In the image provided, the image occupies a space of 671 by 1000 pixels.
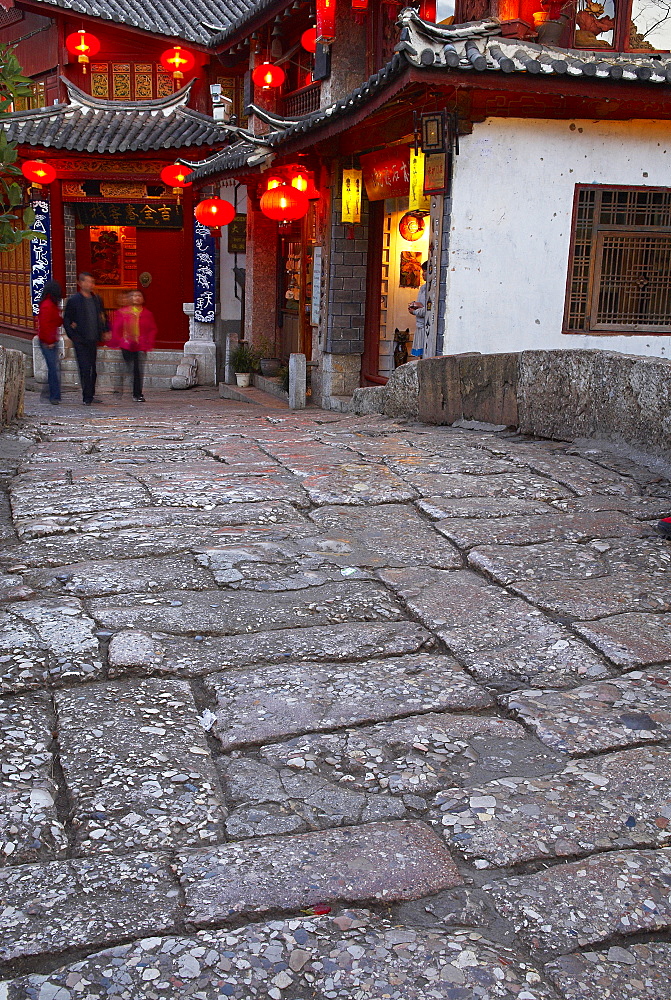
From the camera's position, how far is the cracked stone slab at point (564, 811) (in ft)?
8.64

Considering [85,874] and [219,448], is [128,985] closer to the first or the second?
[85,874]

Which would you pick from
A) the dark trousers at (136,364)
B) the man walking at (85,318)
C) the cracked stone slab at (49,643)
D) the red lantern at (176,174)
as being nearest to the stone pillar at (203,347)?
the red lantern at (176,174)

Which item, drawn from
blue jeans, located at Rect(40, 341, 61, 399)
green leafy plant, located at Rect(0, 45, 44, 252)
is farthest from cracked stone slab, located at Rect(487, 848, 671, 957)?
blue jeans, located at Rect(40, 341, 61, 399)

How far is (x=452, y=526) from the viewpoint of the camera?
5402 millimetres

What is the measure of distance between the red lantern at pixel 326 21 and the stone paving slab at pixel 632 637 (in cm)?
1157

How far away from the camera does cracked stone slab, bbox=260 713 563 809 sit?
2947 millimetres

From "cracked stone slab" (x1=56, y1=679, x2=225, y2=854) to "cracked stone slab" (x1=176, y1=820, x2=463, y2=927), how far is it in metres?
0.16

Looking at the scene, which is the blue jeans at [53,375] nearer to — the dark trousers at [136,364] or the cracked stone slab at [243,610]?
the dark trousers at [136,364]

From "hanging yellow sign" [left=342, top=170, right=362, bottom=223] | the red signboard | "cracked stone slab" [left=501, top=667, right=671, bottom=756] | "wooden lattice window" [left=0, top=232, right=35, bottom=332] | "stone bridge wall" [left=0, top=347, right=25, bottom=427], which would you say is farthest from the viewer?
"wooden lattice window" [left=0, top=232, right=35, bottom=332]

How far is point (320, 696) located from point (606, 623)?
4.72ft

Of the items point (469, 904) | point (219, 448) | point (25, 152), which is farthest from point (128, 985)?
point (25, 152)

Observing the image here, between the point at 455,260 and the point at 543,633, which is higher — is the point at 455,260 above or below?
above

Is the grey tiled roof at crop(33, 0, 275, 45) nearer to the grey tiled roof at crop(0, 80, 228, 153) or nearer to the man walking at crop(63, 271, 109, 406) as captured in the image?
the grey tiled roof at crop(0, 80, 228, 153)

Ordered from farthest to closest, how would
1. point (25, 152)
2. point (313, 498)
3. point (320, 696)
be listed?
point (25, 152) → point (313, 498) → point (320, 696)
